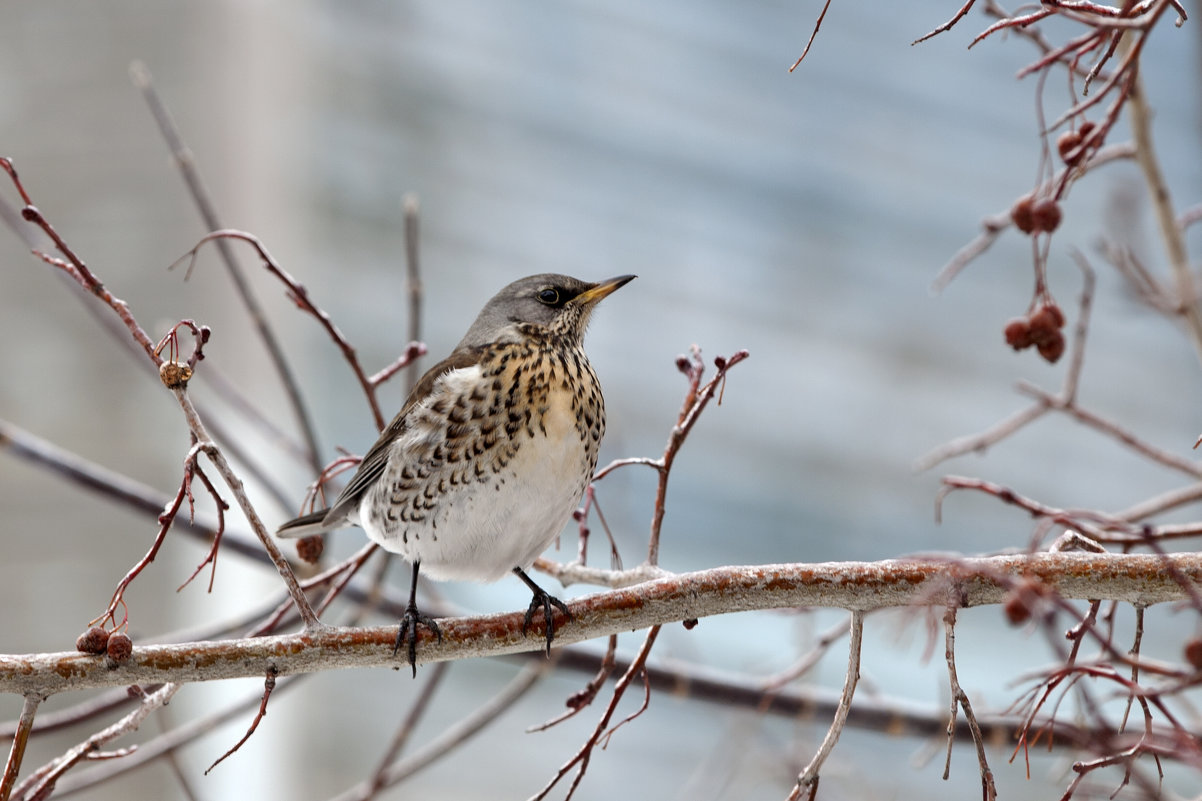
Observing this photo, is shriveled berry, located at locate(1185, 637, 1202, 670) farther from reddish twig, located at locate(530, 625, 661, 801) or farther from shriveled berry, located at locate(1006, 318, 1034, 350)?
reddish twig, located at locate(530, 625, 661, 801)

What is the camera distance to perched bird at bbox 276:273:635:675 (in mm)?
1983

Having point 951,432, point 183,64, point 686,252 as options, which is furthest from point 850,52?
point 183,64

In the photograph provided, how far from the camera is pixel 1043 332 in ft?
5.34

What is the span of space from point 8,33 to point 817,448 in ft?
12.1

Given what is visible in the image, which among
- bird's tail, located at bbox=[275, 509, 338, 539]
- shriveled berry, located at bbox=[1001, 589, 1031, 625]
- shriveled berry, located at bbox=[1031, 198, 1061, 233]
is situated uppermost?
shriveled berry, located at bbox=[1031, 198, 1061, 233]

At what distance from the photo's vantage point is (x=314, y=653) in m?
1.39

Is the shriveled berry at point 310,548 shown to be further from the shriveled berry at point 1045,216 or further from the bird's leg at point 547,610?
the shriveled berry at point 1045,216

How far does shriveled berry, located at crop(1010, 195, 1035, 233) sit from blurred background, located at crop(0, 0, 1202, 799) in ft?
5.85

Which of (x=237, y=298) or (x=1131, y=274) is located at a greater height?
(x=237, y=298)

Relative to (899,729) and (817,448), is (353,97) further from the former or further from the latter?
(899,729)

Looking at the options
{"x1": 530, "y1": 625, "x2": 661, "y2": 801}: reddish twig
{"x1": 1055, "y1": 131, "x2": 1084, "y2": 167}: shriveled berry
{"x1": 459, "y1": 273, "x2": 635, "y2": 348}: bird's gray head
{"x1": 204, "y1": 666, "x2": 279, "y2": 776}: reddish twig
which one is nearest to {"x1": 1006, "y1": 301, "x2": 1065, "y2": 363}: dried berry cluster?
{"x1": 1055, "y1": 131, "x2": 1084, "y2": 167}: shriveled berry

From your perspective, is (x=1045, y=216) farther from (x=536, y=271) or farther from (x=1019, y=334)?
(x=536, y=271)

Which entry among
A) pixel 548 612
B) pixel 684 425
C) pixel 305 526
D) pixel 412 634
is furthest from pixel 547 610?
pixel 305 526

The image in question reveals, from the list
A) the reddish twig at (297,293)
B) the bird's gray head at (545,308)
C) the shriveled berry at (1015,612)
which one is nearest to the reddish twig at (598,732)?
the shriveled berry at (1015,612)
